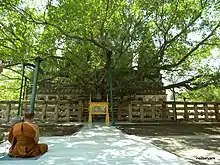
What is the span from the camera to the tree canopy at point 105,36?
9.49 meters

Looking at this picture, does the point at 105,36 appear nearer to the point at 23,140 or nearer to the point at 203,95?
the point at 23,140

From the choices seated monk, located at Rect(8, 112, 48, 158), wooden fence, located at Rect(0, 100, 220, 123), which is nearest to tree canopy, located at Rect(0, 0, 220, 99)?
wooden fence, located at Rect(0, 100, 220, 123)

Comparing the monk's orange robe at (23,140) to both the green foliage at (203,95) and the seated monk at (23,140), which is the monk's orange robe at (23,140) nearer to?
the seated monk at (23,140)

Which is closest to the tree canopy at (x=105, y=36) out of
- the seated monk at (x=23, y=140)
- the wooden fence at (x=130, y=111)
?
the wooden fence at (x=130, y=111)

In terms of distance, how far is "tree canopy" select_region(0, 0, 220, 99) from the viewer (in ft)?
31.1

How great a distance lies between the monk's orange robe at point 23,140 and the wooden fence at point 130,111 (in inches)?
330

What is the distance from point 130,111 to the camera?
1297cm

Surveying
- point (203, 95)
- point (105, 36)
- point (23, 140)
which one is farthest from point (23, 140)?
point (203, 95)

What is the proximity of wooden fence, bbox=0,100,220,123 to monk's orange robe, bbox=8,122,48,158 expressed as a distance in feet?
27.5

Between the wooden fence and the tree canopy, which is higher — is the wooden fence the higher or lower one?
the lower one

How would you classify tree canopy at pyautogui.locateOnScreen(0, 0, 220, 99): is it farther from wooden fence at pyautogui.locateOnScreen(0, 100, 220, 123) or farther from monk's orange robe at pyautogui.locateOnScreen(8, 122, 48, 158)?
monk's orange robe at pyautogui.locateOnScreen(8, 122, 48, 158)

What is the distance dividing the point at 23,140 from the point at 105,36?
7976mm

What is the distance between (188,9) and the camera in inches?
416

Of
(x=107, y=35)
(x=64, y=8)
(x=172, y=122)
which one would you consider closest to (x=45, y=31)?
(x=64, y=8)
